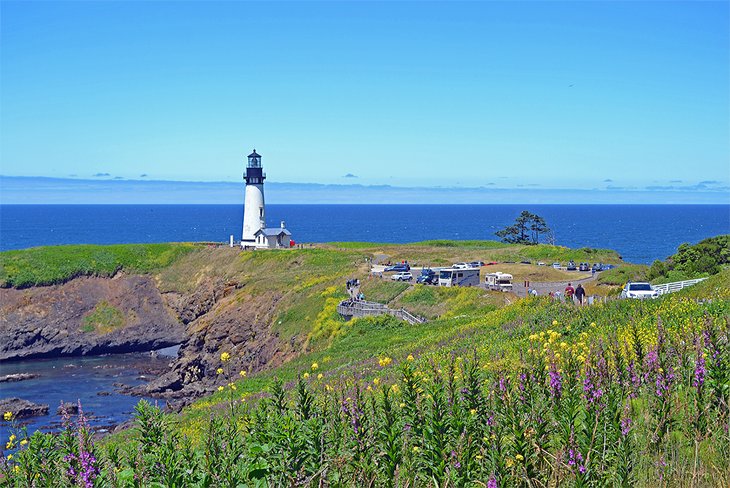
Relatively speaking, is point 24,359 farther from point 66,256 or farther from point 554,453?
point 554,453

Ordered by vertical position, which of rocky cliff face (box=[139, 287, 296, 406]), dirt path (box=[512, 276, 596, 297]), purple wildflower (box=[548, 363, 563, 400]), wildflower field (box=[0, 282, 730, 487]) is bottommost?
rocky cliff face (box=[139, 287, 296, 406])

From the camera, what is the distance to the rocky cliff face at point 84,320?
2724 inches

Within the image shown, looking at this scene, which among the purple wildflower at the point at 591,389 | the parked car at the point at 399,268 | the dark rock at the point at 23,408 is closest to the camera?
the purple wildflower at the point at 591,389

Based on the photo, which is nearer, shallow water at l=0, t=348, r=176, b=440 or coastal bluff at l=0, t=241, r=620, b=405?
shallow water at l=0, t=348, r=176, b=440

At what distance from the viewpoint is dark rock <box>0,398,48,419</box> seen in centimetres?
4433

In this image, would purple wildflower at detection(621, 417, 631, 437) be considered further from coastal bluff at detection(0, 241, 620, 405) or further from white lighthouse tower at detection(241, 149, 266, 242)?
white lighthouse tower at detection(241, 149, 266, 242)

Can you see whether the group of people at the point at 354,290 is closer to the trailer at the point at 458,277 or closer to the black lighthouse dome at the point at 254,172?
the trailer at the point at 458,277

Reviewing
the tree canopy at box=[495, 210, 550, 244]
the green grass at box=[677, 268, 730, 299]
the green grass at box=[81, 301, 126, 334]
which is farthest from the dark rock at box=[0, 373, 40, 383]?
the tree canopy at box=[495, 210, 550, 244]

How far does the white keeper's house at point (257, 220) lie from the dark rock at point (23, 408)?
36.8m

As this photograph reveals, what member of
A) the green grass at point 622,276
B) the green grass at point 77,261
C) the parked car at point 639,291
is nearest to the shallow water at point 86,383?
the green grass at point 77,261

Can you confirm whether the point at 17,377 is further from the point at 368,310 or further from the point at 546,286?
the point at 546,286

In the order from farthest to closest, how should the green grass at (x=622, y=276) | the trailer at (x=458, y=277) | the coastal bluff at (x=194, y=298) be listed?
1. the green grass at (x=622, y=276)
2. the coastal bluff at (x=194, y=298)
3. the trailer at (x=458, y=277)

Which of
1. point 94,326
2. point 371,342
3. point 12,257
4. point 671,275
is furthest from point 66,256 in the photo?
point 671,275

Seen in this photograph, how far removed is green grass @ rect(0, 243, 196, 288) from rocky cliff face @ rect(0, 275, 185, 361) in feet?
4.11
